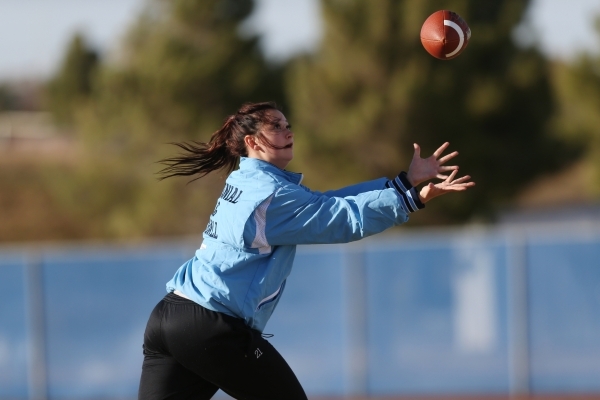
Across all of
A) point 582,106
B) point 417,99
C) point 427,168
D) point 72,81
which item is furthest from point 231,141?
point 72,81

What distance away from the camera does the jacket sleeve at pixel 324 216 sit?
13.9 ft

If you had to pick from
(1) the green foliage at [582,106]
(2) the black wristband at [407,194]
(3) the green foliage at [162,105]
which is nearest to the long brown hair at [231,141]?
(2) the black wristband at [407,194]

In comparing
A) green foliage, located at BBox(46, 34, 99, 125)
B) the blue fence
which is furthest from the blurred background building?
green foliage, located at BBox(46, 34, 99, 125)

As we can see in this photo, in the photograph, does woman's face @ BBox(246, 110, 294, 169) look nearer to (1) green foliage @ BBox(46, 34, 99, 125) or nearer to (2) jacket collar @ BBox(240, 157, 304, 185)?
(2) jacket collar @ BBox(240, 157, 304, 185)

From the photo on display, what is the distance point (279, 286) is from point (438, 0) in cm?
1252

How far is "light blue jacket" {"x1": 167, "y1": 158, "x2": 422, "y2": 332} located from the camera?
13.9 feet

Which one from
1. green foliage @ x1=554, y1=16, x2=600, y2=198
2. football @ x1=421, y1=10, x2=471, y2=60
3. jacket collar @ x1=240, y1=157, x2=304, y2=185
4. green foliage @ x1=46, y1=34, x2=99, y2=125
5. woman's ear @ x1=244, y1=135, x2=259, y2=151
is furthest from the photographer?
green foliage @ x1=46, y1=34, x2=99, y2=125

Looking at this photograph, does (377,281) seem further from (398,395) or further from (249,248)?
(249,248)

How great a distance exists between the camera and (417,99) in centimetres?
1620

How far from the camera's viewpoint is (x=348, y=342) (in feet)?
38.5

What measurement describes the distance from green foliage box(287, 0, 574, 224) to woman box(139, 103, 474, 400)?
38.0 ft

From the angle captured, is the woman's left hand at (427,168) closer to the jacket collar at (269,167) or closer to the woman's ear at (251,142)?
the jacket collar at (269,167)

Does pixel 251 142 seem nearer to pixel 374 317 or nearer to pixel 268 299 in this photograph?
pixel 268 299

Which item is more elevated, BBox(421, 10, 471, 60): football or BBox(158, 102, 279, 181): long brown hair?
BBox(421, 10, 471, 60): football
